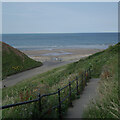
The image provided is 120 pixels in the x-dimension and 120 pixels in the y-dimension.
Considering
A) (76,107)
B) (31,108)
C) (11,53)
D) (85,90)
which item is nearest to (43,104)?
(31,108)

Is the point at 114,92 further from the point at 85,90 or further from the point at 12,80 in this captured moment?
the point at 12,80

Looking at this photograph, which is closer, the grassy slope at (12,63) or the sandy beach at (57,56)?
the grassy slope at (12,63)

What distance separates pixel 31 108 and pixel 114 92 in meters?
2.64

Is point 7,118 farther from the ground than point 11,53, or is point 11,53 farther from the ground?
point 11,53

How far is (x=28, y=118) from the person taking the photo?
4.27 meters

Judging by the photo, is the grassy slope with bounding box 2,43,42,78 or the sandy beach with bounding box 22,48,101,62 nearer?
the grassy slope with bounding box 2,43,42,78

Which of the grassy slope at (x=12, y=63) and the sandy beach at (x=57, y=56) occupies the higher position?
the sandy beach at (x=57, y=56)

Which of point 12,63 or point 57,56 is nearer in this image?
point 12,63

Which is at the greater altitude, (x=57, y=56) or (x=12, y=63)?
(x=57, y=56)

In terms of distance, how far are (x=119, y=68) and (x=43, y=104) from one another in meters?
5.55

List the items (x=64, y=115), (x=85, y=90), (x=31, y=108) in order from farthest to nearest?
(x=85, y=90)
(x=64, y=115)
(x=31, y=108)

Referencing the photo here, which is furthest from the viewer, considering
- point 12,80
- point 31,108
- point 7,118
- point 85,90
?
point 12,80

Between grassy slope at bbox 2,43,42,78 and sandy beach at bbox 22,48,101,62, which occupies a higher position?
sandy beach at bbox 22,48,101,62

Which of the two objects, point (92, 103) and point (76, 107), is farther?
point (76, 107)
